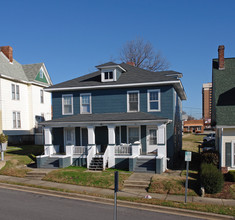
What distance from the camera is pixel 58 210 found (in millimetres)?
Answer: 10961

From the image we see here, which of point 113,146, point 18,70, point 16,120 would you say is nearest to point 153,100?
point 113,146

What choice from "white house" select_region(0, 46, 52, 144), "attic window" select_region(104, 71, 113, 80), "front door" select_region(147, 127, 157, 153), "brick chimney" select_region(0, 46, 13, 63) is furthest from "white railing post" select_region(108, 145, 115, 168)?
"brick chimney" select_region(0, 46, 13, 63)

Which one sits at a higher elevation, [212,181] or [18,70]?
[18,70]

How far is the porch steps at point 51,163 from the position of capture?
19619 mm

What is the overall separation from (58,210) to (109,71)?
13.5 m

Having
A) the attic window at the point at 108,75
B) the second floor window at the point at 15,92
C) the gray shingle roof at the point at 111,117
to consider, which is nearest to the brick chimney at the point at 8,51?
the second floor window at the point at 15,92

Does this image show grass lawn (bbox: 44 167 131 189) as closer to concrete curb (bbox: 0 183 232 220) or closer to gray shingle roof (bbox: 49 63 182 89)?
concrete curb (bbox: 0 183 232 220)

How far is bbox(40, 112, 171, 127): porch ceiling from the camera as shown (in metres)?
18.5

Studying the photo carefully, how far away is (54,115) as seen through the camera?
23250 mm

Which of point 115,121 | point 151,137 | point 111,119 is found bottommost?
point 151,137

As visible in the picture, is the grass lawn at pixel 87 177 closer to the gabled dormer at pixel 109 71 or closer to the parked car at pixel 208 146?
the gabled dormer at pixel 109 71

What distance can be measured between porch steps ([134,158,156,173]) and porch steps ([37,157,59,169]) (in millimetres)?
6150

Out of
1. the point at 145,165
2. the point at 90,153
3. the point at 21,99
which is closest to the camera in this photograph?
the point at 145,165

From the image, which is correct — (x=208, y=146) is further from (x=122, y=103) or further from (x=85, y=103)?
(x=85, y=103)
